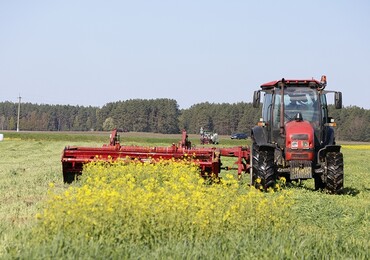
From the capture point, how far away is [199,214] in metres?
6.41

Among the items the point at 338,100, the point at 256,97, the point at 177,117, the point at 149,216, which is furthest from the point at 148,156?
the point at 177,117

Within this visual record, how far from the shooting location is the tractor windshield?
13.1 metres

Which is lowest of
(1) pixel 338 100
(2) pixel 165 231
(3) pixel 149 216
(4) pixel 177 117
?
(2) pixel 165 231

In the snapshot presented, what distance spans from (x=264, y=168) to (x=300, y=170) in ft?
2.64

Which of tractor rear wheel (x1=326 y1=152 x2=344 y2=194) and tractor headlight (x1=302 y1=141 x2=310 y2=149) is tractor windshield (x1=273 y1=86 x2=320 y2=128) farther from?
tractor rear wheel (x1=326 y1=152 x2=344 y2=194)

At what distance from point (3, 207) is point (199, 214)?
4184 millimetres

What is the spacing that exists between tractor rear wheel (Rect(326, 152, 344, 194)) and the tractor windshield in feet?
2.90

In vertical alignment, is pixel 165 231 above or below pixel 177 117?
below

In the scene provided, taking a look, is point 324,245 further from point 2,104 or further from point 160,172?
point 2,104

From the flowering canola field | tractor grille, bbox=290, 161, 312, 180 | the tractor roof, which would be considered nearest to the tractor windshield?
the tractor roof

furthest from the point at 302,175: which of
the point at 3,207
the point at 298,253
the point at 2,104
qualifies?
the point at 2,104

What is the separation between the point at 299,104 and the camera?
13.2 m

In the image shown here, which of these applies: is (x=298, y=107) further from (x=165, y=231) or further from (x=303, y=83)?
(x=165, y=231)

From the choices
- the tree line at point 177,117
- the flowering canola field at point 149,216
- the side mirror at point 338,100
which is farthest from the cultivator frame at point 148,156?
the tree line at point 177,117
